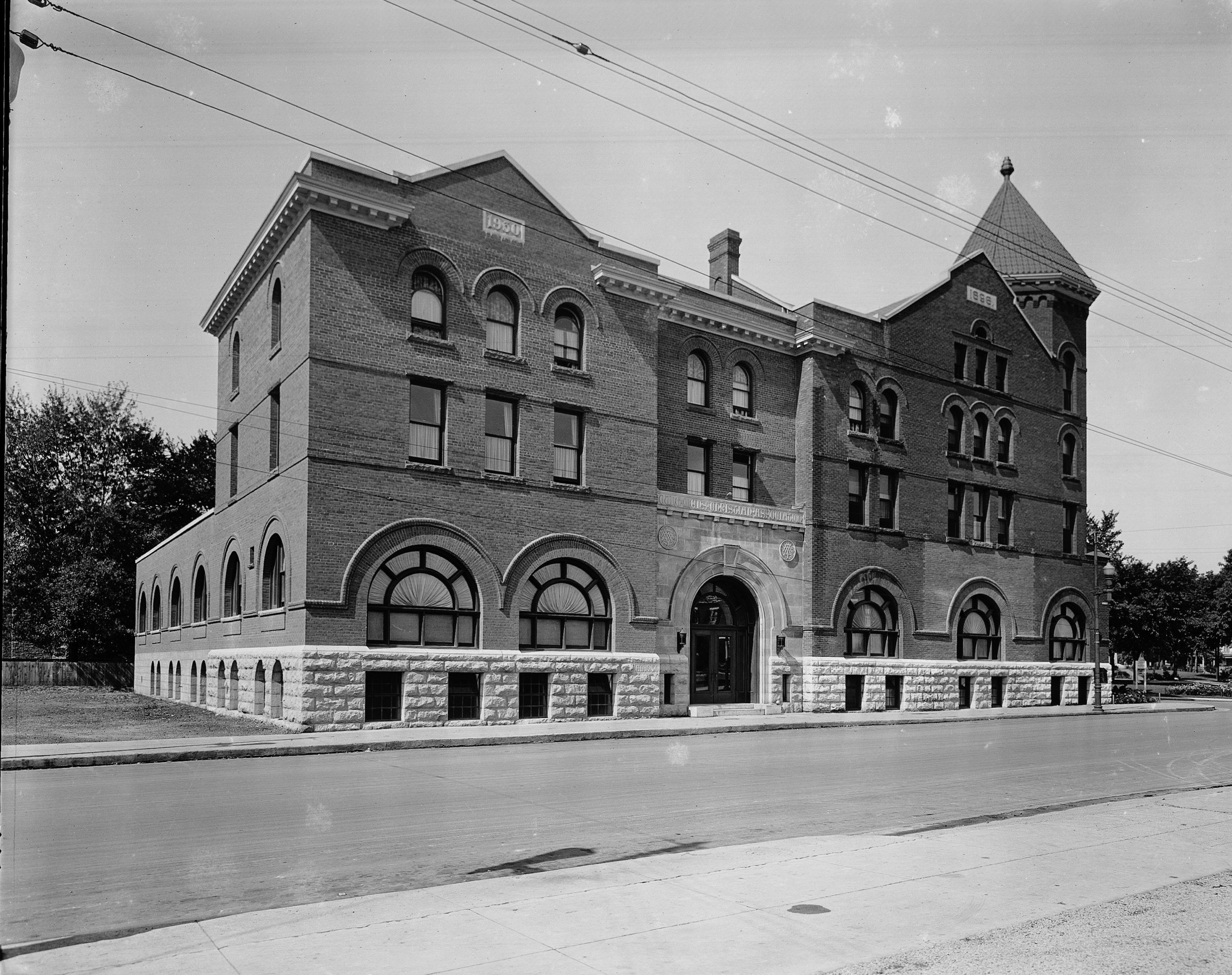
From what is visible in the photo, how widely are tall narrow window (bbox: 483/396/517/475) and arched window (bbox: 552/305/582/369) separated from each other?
2186 mm

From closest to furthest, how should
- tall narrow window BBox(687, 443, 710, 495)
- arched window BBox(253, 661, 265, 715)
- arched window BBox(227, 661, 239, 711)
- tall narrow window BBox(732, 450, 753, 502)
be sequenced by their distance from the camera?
arched window BBox(253, 661, 265, 715), arched window BBox(227, 661, 239, 711), tall narrow window BBox(687, 443, 710, 495), tall narrow window BBox(732, 450, 753, 502)

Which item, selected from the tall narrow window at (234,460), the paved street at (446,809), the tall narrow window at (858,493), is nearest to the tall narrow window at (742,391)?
the tall narrow window at (858,493)

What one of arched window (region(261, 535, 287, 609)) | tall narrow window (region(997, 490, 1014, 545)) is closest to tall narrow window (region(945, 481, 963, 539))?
tall narrow window (region(997, 490, 1014, 545))

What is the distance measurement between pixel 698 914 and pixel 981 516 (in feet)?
120

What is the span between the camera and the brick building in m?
25.4

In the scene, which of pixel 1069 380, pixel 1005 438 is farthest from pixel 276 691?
pixel 1069 380

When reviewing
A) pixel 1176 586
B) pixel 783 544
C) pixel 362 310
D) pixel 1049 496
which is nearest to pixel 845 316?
pixel 783 544

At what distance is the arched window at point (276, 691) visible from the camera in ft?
83.8

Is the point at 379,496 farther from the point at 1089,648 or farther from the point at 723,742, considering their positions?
the point at 1089,648

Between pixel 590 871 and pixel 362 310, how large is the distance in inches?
776

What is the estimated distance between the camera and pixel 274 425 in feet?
92.4

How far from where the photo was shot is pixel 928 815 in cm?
1238

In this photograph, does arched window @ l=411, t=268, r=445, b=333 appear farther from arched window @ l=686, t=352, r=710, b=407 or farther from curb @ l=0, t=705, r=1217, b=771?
curb @ l=0, t=705, r=1217, b=771

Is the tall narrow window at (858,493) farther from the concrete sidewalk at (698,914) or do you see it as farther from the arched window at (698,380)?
the concrete sidewalk at (698,914)
